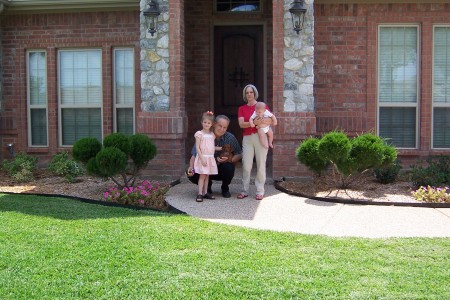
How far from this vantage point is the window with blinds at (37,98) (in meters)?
11.7

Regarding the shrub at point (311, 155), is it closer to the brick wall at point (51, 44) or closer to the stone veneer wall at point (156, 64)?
the stone veneer wall at point (156, 64)

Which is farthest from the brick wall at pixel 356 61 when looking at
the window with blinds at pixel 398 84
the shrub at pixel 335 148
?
the shrub at pixel 335 148

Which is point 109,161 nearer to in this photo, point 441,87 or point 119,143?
point 119,143

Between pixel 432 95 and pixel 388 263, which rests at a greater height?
pixel 432 95

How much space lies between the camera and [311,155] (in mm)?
8930

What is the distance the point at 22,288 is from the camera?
4.80 m

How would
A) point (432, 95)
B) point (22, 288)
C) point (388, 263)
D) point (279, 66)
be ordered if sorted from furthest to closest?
point (432, 95) → point (279, 66) → point (388, 263) → point (22, 288)

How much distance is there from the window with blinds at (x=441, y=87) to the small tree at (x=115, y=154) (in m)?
5.46

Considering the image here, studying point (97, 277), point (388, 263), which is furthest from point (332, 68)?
point (97, 277)

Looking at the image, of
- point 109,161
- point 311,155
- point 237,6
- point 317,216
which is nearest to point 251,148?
point 311,155

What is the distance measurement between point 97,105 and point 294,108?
4.15 m

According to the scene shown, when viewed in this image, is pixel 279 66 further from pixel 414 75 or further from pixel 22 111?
pixel 22 111

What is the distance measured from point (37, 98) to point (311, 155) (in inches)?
237

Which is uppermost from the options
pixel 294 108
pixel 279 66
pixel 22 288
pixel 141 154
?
pixel 279 66
